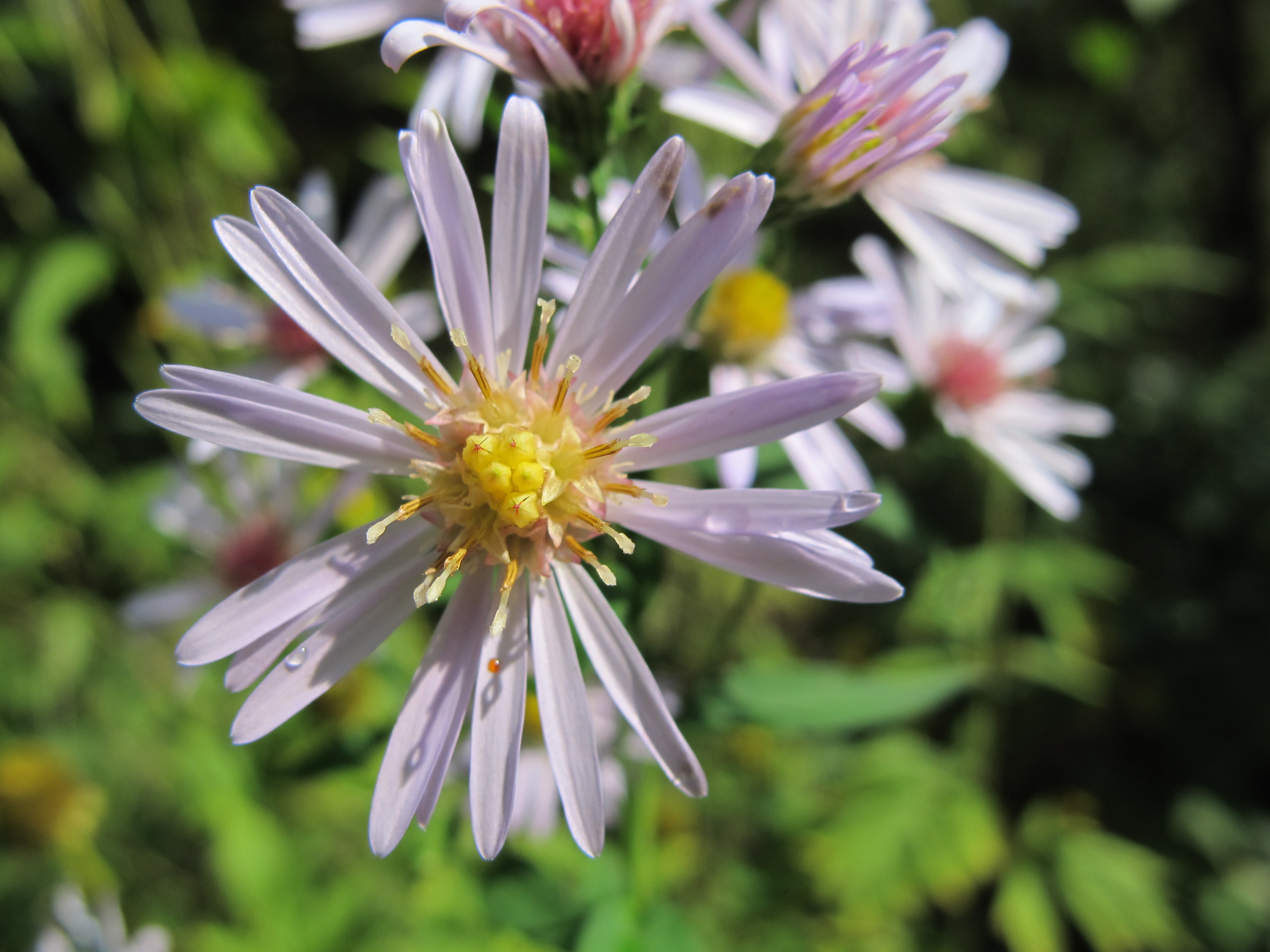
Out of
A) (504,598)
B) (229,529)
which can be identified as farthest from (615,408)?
(229,529)

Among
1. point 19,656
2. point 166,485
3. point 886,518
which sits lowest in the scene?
point 19,656

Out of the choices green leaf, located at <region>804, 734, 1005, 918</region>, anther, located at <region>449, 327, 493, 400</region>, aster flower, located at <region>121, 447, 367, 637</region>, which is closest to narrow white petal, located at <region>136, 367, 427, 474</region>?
anther, located at <region>449, 327, 493, 400</region>

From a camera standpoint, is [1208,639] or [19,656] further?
[1208,639]

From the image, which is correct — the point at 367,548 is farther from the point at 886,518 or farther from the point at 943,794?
the point at 943,794

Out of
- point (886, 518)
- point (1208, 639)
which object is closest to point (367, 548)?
point (886, 518)

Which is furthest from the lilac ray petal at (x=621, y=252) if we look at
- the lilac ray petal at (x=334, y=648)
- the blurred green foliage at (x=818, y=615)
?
the blurred green foliage at (x=818, y=615)

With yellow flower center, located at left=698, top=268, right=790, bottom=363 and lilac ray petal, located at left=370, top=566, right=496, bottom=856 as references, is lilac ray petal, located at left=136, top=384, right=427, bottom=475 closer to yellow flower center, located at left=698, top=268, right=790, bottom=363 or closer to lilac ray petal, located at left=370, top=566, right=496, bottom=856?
lilac ray petal, located at left=370, top=566, right=496, bottom=856

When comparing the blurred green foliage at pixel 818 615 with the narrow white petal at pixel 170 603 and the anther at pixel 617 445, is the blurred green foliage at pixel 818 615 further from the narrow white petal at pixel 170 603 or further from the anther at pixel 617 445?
the anther at pixel 617 445
